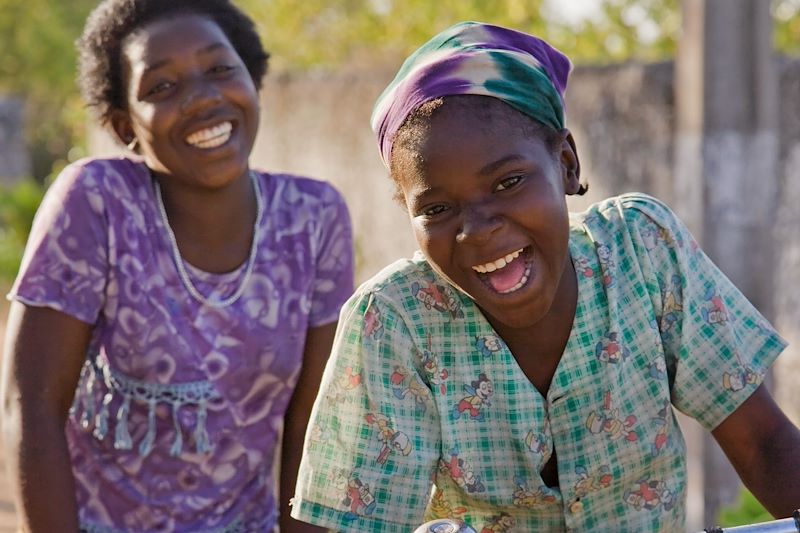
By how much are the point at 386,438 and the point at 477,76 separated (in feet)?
2.11

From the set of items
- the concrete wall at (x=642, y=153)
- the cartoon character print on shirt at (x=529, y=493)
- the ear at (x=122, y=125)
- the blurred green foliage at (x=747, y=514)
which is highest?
the concrete wall at (x=642, y=153)

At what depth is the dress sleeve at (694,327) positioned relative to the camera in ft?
7.94

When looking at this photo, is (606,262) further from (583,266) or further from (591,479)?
(591,479)

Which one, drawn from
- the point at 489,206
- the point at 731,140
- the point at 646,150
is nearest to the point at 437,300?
→ the point at 489,206

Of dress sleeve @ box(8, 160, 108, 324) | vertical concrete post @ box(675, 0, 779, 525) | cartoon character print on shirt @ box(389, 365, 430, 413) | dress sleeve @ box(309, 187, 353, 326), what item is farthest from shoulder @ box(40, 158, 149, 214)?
vertical concrete post @ box(675, 0, 779, 525)

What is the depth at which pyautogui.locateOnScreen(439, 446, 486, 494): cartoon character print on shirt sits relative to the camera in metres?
2.35

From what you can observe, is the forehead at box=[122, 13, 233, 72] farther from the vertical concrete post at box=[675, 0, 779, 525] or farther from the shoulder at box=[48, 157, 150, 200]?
the vertical concrete post at box=[675, 0, 779, 525]

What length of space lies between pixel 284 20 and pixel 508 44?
925 centimetres

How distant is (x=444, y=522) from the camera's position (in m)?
1.78

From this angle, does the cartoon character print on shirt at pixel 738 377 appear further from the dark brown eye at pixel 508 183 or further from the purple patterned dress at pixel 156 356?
the purple patterned dress at pixel 156 356

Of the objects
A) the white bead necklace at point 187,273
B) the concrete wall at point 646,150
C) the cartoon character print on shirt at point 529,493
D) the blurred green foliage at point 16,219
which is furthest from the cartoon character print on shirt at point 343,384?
the blurred green foliage at point 16,219

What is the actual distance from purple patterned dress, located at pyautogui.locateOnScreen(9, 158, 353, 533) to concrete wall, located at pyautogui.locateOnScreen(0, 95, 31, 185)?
582 inches

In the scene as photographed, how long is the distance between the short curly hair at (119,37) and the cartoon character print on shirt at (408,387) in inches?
48.4

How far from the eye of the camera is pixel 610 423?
7.86 ft
